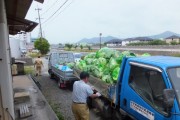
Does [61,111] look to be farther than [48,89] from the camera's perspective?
No

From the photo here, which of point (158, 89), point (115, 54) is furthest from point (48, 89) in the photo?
point (158, 89)

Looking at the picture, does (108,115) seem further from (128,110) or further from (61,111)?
(61,111)

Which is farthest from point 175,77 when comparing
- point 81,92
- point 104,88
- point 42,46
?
point 42,46

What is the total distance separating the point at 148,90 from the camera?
4.52 meters

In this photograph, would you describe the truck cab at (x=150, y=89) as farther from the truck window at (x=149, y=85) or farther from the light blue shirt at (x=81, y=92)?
the light blue shirt at (x=81, y=92)

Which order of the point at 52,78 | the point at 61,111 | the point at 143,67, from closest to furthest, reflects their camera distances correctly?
the point at 143,67, the point at 61,111, the point at 52,78

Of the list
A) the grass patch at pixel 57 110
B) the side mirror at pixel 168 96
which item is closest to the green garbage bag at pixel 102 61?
the grass patch at pixel 57 110

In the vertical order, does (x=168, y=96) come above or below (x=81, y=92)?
above

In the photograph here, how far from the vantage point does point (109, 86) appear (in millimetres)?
6410

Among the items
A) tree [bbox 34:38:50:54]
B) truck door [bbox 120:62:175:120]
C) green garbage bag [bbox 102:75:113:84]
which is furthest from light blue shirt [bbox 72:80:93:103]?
tree [bbox 34:38:50:54]

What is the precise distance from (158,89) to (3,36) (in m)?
3.41

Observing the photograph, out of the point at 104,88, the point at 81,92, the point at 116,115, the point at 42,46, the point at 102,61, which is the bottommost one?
the point at 116,115

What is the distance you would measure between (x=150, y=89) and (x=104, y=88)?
257 centimetres

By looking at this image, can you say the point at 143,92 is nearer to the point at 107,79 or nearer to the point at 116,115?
the point at 116,115
